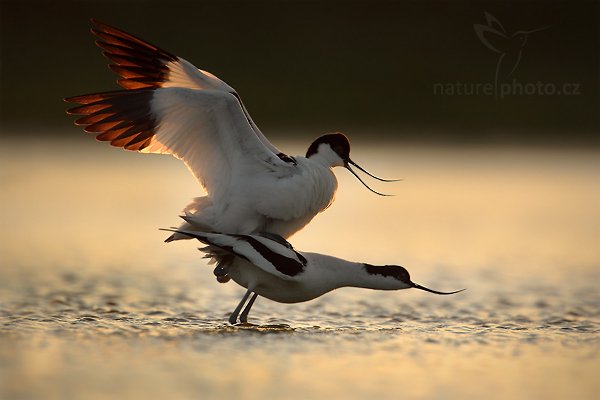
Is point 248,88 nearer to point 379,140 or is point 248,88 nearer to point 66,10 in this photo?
point 379,140

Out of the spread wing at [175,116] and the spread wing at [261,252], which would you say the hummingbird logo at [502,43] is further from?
the spread wing at [261,252]

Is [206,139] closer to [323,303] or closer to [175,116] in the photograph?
[175,116]

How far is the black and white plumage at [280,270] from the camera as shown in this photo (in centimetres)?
751

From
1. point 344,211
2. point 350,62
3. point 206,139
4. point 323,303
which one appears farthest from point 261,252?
point 350,62

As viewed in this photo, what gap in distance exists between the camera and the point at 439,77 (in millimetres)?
25500

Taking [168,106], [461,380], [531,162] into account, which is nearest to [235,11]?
[531,162]

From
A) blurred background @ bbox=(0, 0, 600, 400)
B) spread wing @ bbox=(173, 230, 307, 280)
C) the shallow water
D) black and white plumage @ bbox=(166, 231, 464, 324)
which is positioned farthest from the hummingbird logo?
Answer: spread wing @ bbox=(173, 230, 307, 280)

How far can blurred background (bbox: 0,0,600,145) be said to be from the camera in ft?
75.2

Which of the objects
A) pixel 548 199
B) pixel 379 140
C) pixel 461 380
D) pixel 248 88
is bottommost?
pixel 461 380

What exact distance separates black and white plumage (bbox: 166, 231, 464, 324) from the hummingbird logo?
18.2 meters

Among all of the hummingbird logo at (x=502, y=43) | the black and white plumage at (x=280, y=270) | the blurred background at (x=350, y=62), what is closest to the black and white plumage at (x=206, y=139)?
the black and white plumage at (x=280, y=270)

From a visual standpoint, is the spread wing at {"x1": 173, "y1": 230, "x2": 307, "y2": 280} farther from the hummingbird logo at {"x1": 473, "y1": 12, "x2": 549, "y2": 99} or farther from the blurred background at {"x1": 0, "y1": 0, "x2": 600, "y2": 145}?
the hummingbird logo at {"x1": 473, "y1": 12, "x2": 549, "y2": 99}

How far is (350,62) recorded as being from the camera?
26.2 m

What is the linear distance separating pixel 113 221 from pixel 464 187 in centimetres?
541
